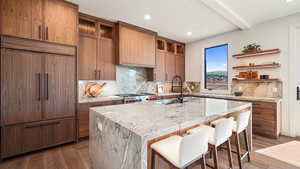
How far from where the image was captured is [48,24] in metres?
2.42

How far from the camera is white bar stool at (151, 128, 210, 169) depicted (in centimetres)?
104

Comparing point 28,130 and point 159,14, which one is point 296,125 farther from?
point 28,130

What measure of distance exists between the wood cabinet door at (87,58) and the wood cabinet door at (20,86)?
0.78 meters

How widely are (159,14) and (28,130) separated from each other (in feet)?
11.0

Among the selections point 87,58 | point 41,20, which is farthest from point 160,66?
point 41,20

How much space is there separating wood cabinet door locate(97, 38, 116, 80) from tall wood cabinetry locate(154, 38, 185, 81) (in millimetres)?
1463

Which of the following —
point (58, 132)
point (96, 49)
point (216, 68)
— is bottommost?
point (58, 132)

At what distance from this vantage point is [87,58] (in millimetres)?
3113

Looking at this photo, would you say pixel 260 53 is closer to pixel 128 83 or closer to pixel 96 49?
pixel 128 83

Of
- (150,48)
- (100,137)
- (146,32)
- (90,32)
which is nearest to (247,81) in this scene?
(150,48)

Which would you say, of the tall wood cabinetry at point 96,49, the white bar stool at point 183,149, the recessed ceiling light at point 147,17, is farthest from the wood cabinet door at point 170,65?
the white bar stool at point 183,149

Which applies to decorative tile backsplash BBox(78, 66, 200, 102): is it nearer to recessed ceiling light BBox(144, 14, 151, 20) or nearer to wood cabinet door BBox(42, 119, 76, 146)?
wood cabinet door BBox(42, 119, 76, 146)

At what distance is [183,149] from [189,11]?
2.86 m

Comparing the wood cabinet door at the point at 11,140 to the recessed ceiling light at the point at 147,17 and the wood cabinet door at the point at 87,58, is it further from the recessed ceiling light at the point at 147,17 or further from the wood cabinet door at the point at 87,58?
the recessed ceiling light at the point at 147,17
